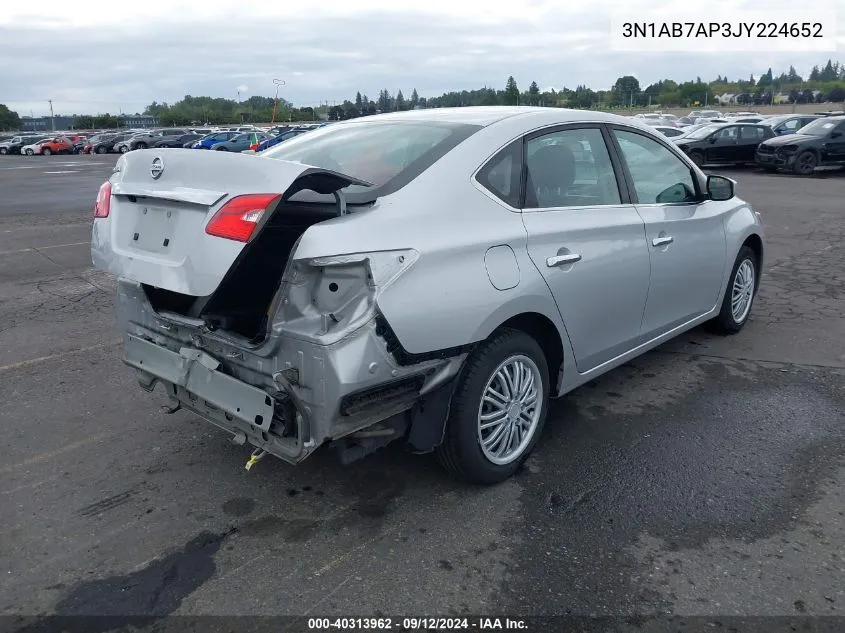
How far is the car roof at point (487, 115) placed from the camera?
389 centimetres

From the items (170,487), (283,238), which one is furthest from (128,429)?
(283,238)

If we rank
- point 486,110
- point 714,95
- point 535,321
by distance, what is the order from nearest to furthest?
point 535,321
point 486,110
point 714,95

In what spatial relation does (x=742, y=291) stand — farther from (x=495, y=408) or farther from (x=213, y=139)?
(x=213, y=139)

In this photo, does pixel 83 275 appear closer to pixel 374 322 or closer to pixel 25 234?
pixel 25 234

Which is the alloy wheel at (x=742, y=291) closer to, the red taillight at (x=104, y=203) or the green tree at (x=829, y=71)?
the red taillight at (x=104, y=203)

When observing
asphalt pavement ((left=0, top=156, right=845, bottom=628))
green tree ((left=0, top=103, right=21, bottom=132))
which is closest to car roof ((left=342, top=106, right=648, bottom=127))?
asphalt pavement ((left=0, top=156, right=845, bottom=628))

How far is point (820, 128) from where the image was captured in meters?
21.6

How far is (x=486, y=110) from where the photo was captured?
13.7ft

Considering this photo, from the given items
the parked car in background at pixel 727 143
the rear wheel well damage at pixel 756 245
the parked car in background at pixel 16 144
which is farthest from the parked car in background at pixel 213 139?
the rear wheel well damage at pixel 756 245

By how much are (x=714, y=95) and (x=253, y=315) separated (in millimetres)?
93888

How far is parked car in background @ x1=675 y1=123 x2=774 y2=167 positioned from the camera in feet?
77.2

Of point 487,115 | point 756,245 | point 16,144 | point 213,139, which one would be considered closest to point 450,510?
point 487,115

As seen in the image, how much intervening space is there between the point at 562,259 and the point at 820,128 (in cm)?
2166

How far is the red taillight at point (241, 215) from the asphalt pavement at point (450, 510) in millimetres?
1322
